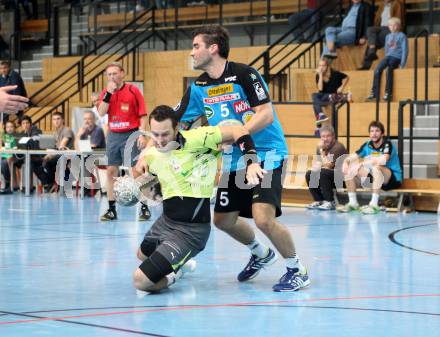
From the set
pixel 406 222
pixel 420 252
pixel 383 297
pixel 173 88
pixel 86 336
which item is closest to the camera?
pixel 86 336

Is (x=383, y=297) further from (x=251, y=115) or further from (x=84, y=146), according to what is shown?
(x=84, y=146)

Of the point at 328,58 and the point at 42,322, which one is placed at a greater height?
the point at 328,58

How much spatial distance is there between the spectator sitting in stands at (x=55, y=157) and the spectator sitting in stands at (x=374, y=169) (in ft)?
18.7

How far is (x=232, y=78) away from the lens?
723 centimetres

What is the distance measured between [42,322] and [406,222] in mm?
7923

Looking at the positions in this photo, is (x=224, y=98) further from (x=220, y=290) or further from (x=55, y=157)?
→ (x=55, y=157)

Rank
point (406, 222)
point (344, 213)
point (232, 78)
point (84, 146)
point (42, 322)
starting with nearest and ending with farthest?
point (42, 322), point (232, 78), point (406, 222), point (344, 213), point (84, 146)

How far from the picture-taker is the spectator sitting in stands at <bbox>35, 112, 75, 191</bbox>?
18297 mm

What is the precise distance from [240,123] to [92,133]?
10.7 meters

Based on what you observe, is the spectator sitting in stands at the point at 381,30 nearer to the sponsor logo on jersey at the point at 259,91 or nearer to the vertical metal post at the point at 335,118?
the vertical metal post at the point at 335,118

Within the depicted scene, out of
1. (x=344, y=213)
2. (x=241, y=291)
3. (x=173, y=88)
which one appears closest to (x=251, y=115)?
(x=241, y=291)

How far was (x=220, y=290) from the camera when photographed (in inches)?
276

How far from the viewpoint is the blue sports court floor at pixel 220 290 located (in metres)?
5.62

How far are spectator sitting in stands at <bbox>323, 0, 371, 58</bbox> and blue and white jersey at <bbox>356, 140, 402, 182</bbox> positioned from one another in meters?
3.87
